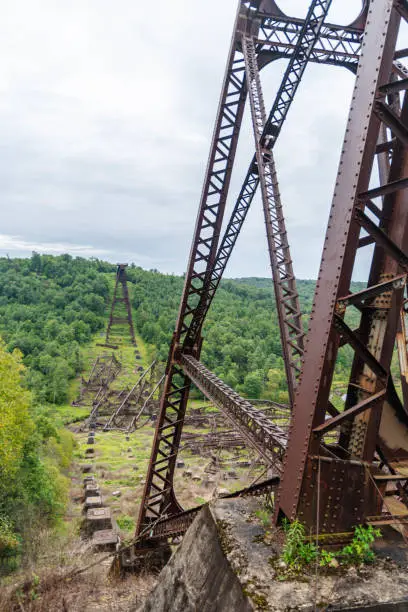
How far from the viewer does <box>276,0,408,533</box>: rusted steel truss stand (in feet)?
11.0

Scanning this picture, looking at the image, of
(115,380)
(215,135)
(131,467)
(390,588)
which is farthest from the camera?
(115,380)

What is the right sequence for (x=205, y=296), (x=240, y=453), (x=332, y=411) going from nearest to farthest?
(x=332, y=411) → (x=205, y=296) → (x=240, y=453)

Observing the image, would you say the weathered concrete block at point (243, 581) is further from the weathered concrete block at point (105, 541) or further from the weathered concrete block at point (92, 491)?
the weathered concrete block at point (92, 491)

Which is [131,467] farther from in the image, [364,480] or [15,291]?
[15,291]

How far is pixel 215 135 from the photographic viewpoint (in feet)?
27.2

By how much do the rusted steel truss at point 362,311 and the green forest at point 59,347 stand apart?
1477 cm

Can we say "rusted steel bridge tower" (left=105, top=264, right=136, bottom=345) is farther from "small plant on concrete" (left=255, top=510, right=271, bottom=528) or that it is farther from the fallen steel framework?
"small plant on concrete" (left=255, top=510, right=271, bottom=528)

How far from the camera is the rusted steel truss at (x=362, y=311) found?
334 cm

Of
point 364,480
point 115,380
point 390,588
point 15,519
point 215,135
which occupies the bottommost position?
point 115,380

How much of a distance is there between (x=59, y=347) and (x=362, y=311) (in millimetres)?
79018

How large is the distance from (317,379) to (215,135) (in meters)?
6.50

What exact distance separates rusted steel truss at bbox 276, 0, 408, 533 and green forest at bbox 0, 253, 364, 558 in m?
14.8

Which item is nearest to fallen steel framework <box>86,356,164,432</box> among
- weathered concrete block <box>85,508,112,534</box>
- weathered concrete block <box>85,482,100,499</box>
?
weathered concrete block <box>85,482,100,499</box>

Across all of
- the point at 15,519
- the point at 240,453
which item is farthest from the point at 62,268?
the point at 15,519
